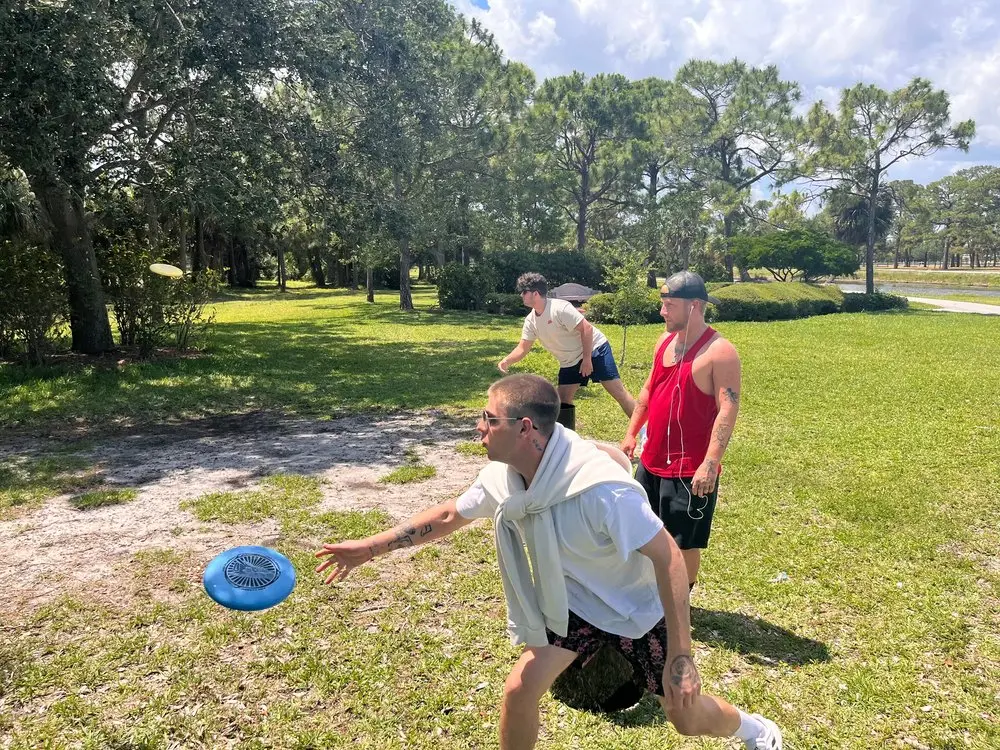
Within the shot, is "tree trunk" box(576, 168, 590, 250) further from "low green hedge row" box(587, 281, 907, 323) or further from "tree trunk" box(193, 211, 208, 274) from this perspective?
"tree trunk" box(193, 211, 208, 274)

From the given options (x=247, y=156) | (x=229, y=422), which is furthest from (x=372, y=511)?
(x=247, y=156)

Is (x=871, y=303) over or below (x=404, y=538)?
below

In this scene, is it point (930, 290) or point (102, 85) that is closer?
point (102, 85)

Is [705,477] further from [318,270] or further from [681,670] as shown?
[318,270]

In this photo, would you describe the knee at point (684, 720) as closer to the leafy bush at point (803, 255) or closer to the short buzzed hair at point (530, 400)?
the short buzzed hair at point (530, 400)

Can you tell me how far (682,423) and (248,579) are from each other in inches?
91.2

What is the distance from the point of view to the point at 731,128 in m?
50.2

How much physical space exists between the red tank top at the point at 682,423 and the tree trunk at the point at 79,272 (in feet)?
42.0

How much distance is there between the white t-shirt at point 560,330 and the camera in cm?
636

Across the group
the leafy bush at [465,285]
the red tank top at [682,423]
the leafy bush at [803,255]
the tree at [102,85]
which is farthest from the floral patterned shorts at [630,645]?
the leafy bush at [803,255]

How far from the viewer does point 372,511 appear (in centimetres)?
579

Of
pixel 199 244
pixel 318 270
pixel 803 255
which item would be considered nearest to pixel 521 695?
pixel 199 244

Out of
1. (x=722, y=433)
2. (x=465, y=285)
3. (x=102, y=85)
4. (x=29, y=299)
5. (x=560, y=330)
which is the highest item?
(x=102, y=85)

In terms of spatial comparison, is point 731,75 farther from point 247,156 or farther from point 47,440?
point 47,440
